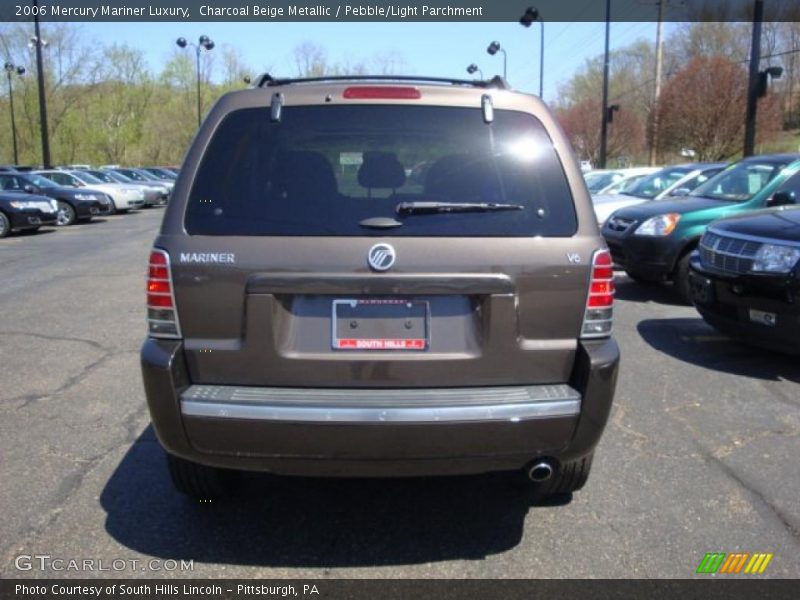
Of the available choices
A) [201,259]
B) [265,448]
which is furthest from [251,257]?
[265,448]

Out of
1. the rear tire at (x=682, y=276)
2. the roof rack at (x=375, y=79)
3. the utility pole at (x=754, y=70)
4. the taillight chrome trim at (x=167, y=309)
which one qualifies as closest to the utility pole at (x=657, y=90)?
the utility pole at (x=754, y=70)

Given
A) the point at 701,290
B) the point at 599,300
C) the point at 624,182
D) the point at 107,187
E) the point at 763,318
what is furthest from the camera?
the point at 107,187

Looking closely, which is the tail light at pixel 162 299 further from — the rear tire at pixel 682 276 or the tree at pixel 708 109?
the tree at pixel 708 109

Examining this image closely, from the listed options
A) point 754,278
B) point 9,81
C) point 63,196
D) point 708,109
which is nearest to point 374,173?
point 754,278

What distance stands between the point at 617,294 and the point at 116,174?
26921 millimetres

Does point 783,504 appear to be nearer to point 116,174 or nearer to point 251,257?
point 251,257

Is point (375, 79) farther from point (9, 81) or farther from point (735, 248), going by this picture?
point (9, 81)

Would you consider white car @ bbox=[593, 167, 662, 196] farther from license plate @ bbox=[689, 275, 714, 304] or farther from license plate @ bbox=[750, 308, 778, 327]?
A: license plate @ bbox=[750, 308, 778, 327]

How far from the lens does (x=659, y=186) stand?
533 inches

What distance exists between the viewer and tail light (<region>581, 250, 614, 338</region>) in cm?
289

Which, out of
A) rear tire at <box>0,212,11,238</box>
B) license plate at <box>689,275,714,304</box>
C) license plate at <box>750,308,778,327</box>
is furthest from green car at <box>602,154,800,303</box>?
rear tire at <box>0,212,11,238</box>

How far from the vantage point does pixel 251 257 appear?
2748 millimetres

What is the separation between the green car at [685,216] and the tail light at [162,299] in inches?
272

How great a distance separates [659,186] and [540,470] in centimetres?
1192
